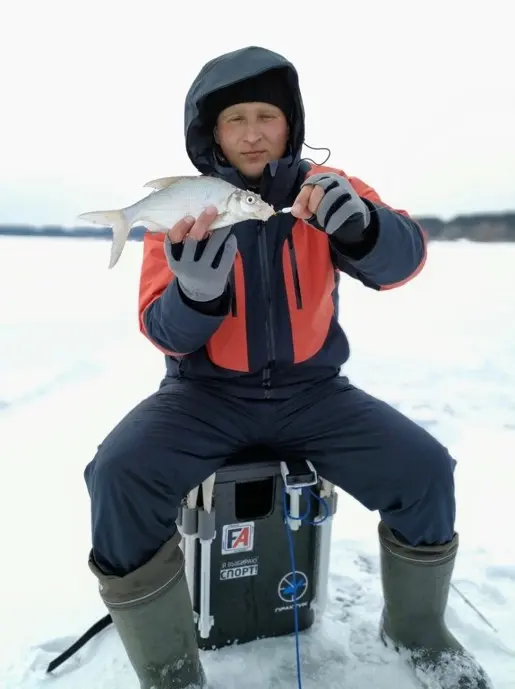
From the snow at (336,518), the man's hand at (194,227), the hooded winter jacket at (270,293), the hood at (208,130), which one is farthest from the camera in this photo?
the hood at (208,130)

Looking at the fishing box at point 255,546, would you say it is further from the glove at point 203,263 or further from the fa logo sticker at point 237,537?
the glove at point 203,263

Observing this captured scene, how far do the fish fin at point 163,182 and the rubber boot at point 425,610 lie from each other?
1.44m

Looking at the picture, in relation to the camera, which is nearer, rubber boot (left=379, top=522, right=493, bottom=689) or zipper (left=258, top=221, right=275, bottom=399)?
rubber boot (left=379, top=522, right=493, bottom=689)

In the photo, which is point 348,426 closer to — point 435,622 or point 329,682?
point 435,622

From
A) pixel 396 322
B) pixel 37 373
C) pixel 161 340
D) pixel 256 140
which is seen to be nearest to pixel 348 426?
pixel 161 340

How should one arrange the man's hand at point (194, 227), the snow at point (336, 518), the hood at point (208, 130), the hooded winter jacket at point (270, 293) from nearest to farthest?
the man's hand at point (194, 227) < the hooded winter jacket at point (270, 293) < the snow at point (336, 518) < the hood at point (208, 130)

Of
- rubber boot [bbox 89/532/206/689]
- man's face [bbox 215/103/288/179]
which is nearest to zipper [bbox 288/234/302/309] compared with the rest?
man's face [bbox 215/103/288/179]

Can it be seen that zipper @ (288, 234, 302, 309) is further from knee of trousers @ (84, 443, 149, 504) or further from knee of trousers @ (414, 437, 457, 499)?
knee of trousers @ (84, 443, 149, 504)

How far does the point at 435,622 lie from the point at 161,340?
142 cm

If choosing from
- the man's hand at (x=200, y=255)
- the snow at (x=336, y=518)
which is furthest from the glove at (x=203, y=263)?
the snow at (x=336, y=518)

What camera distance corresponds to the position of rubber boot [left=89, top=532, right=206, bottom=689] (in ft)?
5.43

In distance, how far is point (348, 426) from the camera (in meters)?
1.94

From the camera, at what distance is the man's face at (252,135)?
2258 millimetres

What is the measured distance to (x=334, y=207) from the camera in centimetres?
171
